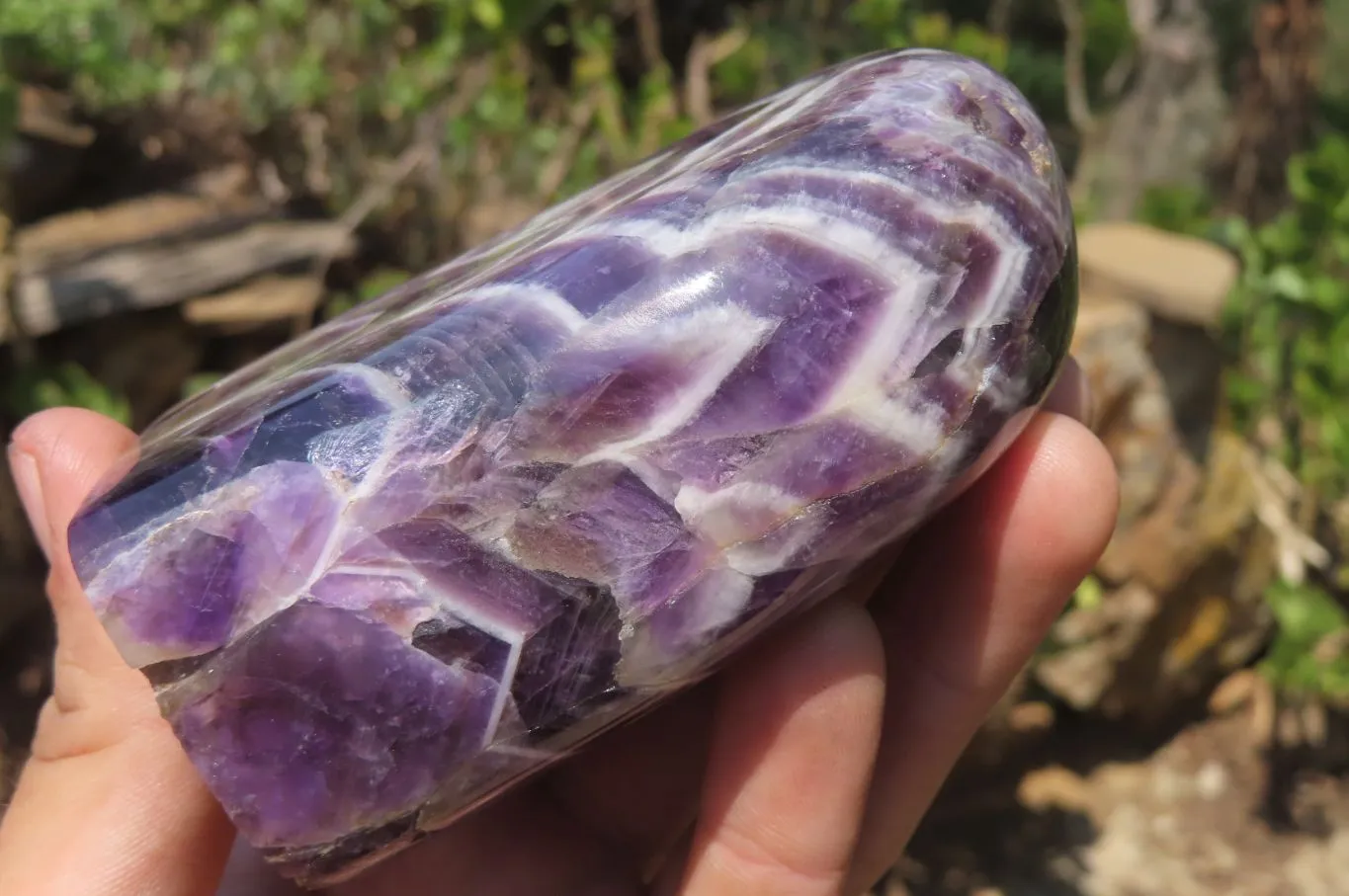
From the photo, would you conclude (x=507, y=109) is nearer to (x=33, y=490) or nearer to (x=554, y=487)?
(x=33, y=490)

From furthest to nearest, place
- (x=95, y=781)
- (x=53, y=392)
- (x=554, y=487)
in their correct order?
(x=53, y=392)
(x=95, y=781)
(x=554, y=487)

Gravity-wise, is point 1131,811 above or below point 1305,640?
below

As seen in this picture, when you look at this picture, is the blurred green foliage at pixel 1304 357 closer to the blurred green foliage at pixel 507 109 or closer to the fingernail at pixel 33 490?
the blurred green foliage at pixel 507 109

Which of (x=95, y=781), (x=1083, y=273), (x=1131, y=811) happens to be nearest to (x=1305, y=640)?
(x=1131, y=811)

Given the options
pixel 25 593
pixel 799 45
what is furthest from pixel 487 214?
pixel 25 593

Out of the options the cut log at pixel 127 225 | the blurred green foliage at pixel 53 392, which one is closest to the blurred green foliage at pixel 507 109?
the blurred green foliage at pixel 53 392

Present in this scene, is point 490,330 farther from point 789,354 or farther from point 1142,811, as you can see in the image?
point 1142,811

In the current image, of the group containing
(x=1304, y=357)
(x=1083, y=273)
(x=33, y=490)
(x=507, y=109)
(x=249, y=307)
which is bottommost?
(x=1304, y=357)

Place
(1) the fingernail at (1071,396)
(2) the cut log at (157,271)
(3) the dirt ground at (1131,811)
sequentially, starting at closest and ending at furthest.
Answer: (1) the fingernail at (1071,396) → (2) the cut log at (157,271) → (3) the dirt ground at (1131,811)
